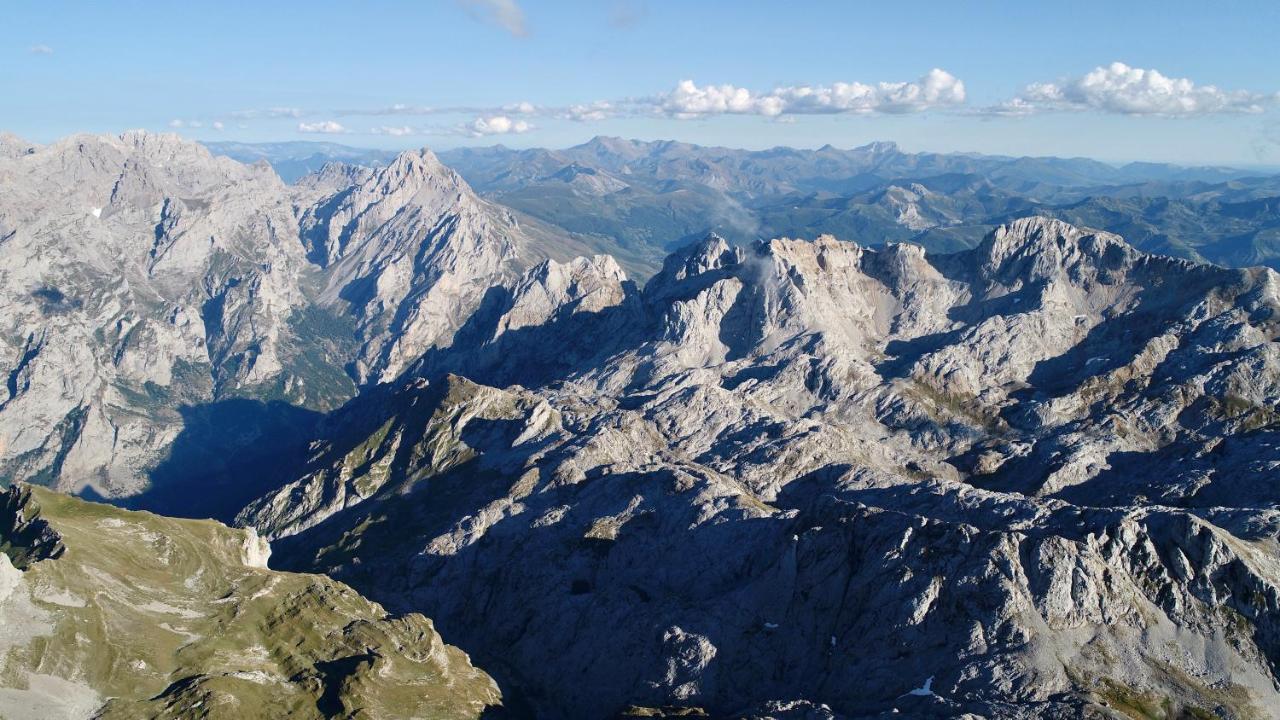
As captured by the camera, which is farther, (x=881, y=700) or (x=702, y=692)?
(x=702, y=692)

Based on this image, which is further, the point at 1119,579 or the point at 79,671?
the point at 79,671

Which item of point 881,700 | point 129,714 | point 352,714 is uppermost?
point 881,700

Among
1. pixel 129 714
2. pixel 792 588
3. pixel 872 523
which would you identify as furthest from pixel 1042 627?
pixel 129 714

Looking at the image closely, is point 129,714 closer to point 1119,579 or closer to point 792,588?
point 792,588

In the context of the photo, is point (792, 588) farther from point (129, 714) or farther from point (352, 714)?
point (129, 714)

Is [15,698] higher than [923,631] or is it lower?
lower

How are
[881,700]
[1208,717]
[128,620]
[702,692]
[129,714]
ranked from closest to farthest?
[1208,717] → [881,700] → [129,714] → [702,692] → [128,620]

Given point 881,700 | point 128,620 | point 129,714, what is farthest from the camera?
point 128,620

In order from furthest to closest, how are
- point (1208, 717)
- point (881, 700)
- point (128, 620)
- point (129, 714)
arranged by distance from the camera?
point (128, 620) < point (129, 714) < point (881, 700) < point (1208, 717)

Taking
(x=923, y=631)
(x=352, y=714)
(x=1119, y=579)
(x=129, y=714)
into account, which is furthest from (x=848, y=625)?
(x=129, y=714)
